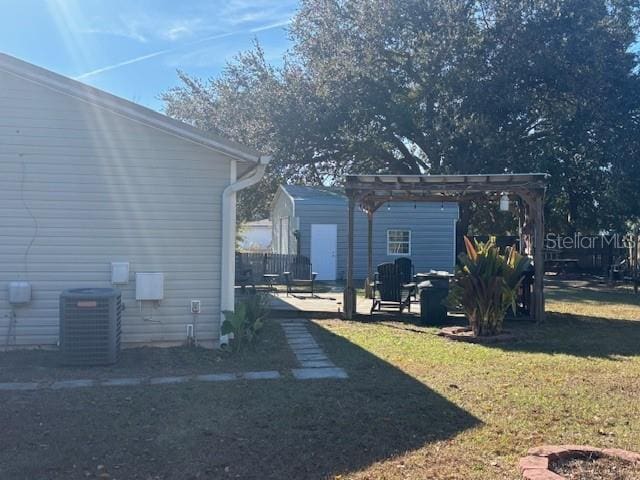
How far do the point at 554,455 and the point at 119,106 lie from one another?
20.0ft

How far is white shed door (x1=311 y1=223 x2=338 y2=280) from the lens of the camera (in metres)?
20.7

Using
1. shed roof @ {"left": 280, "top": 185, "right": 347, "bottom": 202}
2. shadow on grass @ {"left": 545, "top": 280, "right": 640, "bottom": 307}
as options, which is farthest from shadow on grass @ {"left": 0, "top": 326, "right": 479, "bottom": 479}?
shed roof @ {"left": 280, "top": 185, "right": 347, "bottom": 202}

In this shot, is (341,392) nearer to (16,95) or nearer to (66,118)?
(66,118)

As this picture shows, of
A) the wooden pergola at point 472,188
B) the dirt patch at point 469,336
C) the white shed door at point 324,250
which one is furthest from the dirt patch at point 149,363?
the white shed door at point 324,250

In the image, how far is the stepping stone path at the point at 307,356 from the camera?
266 inches

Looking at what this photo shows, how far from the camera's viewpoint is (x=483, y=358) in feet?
25.5

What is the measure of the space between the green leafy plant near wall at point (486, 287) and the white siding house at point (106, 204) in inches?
138

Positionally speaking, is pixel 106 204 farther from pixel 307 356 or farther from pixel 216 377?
pixel 307 356

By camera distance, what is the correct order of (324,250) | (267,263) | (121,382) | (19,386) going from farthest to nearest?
(324,250), (267,263), (121,382), (19,386)

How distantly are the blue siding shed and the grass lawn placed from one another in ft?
42.5

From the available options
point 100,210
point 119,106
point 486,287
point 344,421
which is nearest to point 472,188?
point 486,287

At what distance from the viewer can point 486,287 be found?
9227mm

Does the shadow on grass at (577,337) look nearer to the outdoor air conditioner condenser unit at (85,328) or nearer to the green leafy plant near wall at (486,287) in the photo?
the green leafy plant near wall at (486,287)

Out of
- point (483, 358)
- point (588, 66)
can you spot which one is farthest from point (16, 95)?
point (588, 66)
